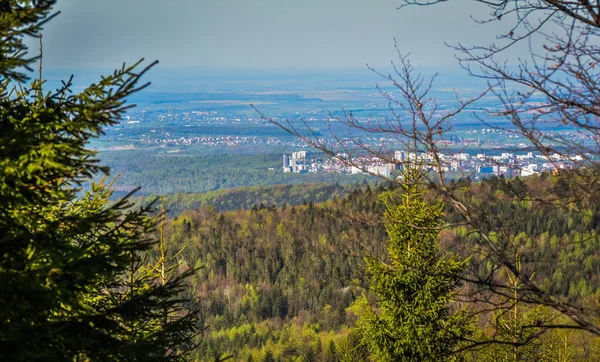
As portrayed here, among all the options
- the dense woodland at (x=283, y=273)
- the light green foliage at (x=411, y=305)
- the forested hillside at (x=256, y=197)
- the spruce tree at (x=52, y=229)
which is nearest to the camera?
the spruce tree at (x=52, y=229)

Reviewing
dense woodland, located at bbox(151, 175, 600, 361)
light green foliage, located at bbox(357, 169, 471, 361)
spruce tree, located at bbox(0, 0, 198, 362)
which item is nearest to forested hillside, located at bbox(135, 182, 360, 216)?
dense woodland, located at bbox(151, 175, 600, 361)

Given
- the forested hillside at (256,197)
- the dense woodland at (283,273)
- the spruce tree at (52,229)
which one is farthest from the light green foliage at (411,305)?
the forested hillside at (256,197)

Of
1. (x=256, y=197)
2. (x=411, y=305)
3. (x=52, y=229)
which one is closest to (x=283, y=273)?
(x=256, y=197)

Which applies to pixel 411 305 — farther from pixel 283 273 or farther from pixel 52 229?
pixel 283 273

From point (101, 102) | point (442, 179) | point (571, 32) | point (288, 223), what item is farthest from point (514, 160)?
point (288, 223)

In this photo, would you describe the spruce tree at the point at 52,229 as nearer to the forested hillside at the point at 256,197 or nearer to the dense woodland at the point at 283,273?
the dense woodland at the point at 283,273

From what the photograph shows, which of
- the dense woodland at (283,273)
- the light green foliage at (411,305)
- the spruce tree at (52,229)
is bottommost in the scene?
the dense woodland at (283,273)

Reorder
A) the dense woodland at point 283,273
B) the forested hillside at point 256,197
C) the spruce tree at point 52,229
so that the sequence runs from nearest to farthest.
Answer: the spruce tree at point 52,229 → the dense woodland at point 283,273 → the forested hillside at point 256,197

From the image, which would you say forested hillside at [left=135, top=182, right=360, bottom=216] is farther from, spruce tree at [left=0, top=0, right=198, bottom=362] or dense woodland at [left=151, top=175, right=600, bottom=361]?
spruce tree at [left=0, top=0, right=198, bottom=362]
